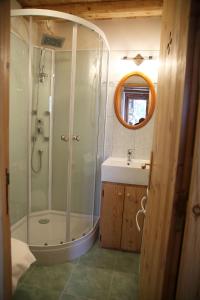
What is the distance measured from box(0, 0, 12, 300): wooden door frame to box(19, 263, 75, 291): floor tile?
96 centimetres

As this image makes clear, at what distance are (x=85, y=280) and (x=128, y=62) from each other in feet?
7.64

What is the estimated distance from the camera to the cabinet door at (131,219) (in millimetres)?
2252

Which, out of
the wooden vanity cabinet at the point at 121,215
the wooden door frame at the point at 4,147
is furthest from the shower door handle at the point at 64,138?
the wooden door frame at the point at 4,147

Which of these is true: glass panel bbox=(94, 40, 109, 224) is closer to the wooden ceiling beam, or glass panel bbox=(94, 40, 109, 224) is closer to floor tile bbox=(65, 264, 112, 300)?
the wooden ceiling beam

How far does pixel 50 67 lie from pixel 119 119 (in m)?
1.05

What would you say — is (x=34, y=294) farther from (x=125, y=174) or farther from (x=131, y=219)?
(x=125, y=174)

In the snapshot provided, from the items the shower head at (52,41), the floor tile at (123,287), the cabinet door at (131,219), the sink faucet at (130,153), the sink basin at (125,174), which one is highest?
the shower head at (52,41)

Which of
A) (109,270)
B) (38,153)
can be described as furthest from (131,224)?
(38,153)

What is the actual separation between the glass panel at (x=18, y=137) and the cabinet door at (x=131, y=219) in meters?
1.05

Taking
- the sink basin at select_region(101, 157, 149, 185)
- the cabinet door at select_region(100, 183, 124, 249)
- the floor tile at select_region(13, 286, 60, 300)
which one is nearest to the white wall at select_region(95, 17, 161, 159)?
the sink basin at select_region(101, 157, 149, 185)

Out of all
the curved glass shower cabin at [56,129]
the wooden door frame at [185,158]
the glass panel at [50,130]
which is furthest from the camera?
the glass panel at [50,130]

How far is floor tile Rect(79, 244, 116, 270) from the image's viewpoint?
2098 millimetres

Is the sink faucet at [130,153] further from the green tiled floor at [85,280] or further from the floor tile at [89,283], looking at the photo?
the floor tile at [89,283]

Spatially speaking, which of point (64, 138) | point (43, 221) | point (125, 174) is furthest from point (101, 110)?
point (43, 221)
